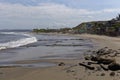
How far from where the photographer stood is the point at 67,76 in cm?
1224

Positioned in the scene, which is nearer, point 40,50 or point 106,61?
point 106,61

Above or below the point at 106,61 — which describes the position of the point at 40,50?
below

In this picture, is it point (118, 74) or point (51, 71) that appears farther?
point (51, 71)

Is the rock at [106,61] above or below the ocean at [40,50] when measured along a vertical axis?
above

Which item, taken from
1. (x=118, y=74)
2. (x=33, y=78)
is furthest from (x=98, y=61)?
(x=33, y=78)

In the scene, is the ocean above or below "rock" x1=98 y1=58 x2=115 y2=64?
below

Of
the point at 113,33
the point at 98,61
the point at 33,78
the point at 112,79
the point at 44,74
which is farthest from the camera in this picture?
the point at 113,33

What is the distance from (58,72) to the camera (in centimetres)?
1344

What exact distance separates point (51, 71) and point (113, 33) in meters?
60.3

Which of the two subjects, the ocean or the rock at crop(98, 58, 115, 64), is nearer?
the rock at crop(98, 58, 115, 64)

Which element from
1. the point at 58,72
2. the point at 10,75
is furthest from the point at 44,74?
the point at 10,75

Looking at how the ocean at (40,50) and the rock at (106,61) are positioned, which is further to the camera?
the ocean at (40,50)

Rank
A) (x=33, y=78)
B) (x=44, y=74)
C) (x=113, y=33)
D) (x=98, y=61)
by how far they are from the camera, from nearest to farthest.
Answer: (x=33, y=78), (x=44, y=74), (x=98, y=61), (x=113, y=33)

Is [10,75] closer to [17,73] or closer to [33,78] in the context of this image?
[17,73]
